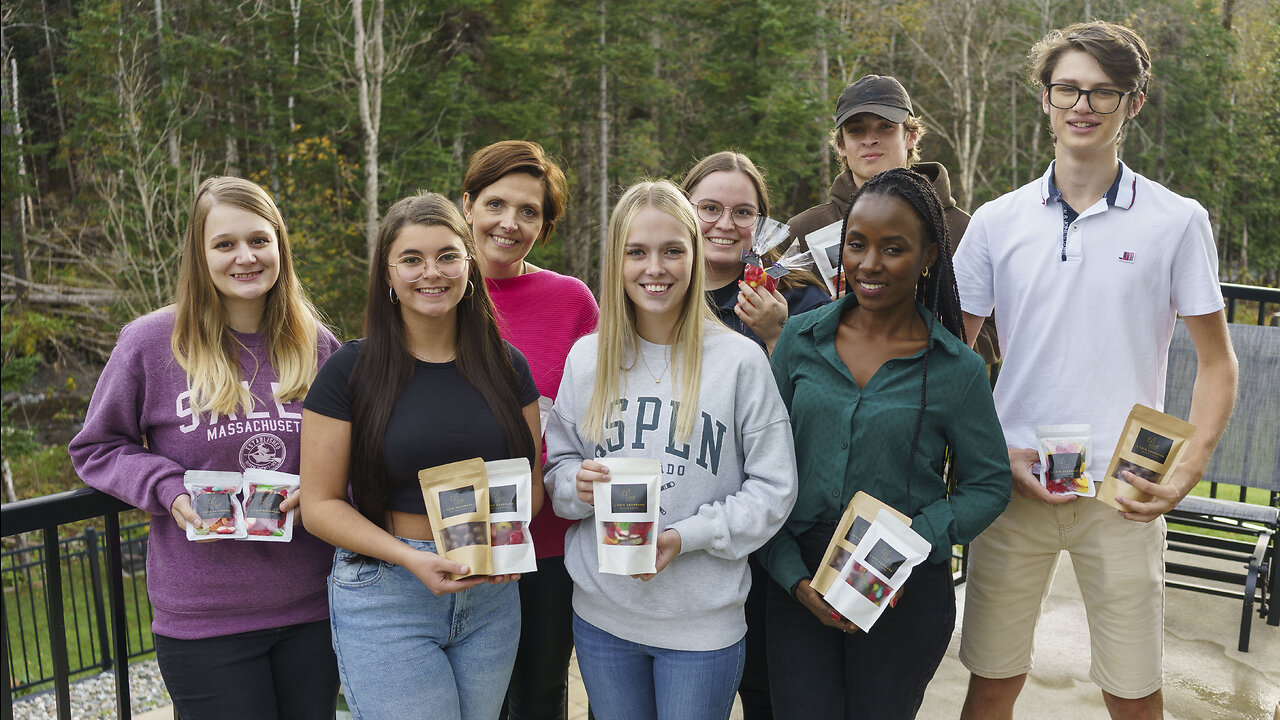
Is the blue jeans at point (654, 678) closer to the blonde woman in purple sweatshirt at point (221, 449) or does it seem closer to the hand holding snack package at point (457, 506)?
the hand holding snack package at point (457, 506)

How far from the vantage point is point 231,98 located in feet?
77.3

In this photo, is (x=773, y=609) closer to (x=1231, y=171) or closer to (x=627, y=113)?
(x=627, y=113)

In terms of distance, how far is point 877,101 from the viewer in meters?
3.40

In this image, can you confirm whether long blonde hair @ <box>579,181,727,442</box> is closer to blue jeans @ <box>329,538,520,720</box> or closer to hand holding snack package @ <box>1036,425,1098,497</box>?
blue jeans @ <box>329,538,520,720</box>

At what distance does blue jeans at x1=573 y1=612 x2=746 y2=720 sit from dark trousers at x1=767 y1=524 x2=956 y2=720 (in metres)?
0.15

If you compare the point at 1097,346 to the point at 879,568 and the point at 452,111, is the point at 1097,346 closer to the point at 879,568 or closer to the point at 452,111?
the point at 879,568

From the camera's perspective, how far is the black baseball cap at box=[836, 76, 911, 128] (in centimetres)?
338

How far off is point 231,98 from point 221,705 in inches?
965

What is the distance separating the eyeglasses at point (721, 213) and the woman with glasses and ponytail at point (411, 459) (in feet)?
2.65

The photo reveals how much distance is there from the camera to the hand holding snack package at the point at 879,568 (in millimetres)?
2197

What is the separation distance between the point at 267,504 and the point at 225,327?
0.57m

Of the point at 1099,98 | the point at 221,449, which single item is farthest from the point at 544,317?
the point at 1099,98

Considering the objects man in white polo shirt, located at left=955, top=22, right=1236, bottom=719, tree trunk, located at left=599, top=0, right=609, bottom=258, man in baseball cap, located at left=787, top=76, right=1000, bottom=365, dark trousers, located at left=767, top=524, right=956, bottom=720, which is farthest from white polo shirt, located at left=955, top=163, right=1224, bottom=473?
tree trunk, located at left=599, top=0, right=609, bottom=258

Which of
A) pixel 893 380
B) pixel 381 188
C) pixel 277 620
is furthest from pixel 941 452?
pixel 381 188
